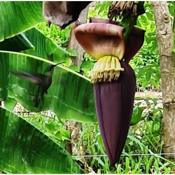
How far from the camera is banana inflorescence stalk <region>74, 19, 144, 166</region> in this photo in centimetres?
34

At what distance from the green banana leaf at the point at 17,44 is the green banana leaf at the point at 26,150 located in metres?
0.19

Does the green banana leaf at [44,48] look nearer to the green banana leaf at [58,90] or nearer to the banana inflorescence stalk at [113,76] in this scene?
the green banana leaf at [58,90]

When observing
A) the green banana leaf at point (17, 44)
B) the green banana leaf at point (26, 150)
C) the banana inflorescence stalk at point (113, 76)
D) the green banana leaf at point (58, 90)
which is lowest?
the green banana leaf at point (26, 150)

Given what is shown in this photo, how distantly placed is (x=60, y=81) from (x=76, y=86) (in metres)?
0.06

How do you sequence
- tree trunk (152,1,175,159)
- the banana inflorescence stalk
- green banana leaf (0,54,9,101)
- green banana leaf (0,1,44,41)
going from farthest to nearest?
1. tree trunk (152,1,175,159)
2. green banana leaf (0,54,9,101)
3. green banana leaf (0,1,44,41)
4. the banana inflorescence stalk

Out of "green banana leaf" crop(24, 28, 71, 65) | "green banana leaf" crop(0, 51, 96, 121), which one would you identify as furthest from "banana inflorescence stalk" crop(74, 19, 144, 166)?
"green banana leaf" crop(24, 28, 71, 65)

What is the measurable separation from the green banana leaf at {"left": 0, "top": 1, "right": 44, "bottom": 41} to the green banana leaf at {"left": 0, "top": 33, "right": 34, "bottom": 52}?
0.18 m

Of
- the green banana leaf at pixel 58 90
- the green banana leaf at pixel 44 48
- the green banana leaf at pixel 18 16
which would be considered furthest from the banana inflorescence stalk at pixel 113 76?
the green banana leaf at pixel 44 48

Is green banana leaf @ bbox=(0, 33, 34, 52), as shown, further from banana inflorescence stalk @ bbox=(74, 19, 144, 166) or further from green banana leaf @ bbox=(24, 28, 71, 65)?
banana inflorescence stalk @ bbox=(74, 19, 144, 166)

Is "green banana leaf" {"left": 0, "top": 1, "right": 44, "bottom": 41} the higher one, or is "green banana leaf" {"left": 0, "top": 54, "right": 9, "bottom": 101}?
"green banana leaf" {"left": 0, "top": 1, "right": 44, "bottom": 41}

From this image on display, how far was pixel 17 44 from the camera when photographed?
132 cm

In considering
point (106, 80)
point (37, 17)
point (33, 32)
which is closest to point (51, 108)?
point (33, 32)

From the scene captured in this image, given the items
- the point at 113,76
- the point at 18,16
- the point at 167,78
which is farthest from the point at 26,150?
the point at 113,76

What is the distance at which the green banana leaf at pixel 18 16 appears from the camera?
105 centimetres
